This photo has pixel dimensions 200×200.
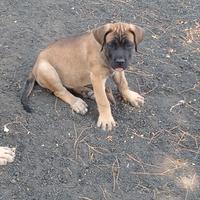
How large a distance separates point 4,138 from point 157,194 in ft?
6.15

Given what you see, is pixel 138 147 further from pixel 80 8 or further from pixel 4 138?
pixel 80 8

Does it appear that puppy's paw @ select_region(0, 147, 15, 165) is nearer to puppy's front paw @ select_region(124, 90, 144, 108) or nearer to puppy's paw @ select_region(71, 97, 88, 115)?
puppy's paw @ select_region(71, 97, 88, 115)

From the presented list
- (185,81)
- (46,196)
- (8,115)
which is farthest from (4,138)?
(185,81)

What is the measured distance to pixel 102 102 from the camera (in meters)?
6.00

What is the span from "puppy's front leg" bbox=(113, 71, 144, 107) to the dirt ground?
9 centimetres

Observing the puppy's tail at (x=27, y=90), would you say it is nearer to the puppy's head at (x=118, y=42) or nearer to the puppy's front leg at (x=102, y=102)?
the puppy's front leg at (x=102, y=102)

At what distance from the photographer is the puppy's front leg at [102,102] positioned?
5984 mm

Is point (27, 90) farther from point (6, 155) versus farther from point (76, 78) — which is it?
point (6, 155)

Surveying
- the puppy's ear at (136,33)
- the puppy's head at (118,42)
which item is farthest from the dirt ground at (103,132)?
the puppy's ear at (136,33)

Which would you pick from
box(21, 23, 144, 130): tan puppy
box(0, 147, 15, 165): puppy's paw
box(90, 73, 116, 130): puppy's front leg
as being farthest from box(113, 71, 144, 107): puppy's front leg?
box(0, 147, 15, 165): puppy's paw

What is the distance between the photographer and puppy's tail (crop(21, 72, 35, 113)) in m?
6.11

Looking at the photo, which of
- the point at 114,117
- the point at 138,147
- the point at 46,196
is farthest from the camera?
the point at 114,117

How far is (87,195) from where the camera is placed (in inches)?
203

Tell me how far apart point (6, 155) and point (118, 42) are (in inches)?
69.9
